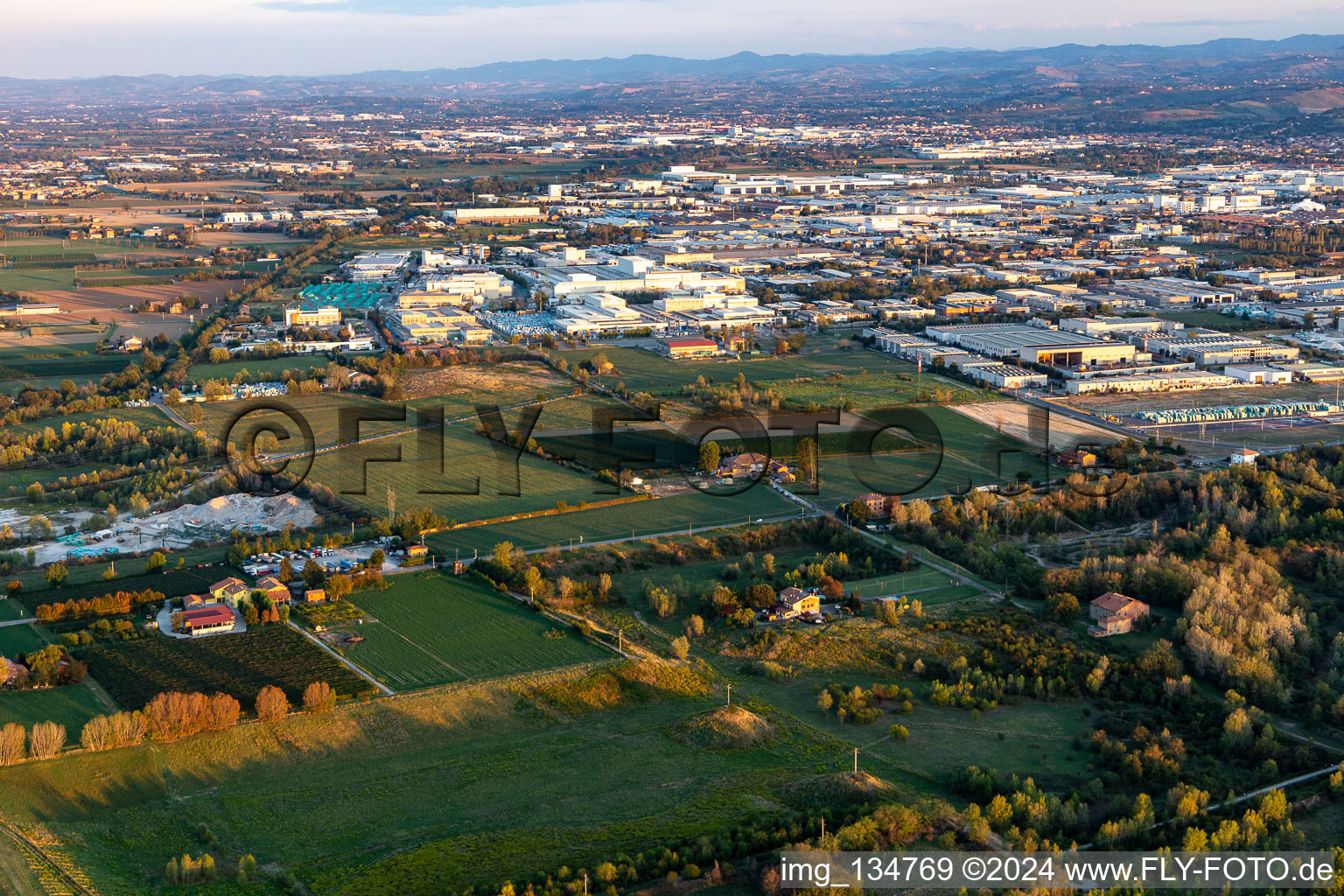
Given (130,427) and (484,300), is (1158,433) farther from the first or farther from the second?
(484,300)

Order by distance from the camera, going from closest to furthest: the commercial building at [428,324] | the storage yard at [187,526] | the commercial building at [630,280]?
the storage yard at [187,526], the commercial building at [428,324], the commercial building at [630,280]

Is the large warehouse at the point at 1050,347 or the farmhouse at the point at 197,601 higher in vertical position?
the large warehouse at the point at 1050,347

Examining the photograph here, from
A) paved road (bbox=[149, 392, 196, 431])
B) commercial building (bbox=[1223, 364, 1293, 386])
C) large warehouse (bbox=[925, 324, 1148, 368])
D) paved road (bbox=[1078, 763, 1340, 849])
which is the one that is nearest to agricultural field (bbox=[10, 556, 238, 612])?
paved road (bbox=[149, 392, 196, 431])

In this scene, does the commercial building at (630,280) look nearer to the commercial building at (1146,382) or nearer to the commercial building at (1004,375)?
the commercial building at (1004,375)

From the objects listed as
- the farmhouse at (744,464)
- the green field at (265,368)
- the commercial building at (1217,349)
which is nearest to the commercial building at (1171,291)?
the commercial building at (1217,349)

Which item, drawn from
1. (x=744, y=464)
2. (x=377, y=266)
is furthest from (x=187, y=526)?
(x=377, y=266)

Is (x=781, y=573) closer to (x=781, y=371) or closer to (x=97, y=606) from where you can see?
(x=97, y=606)
